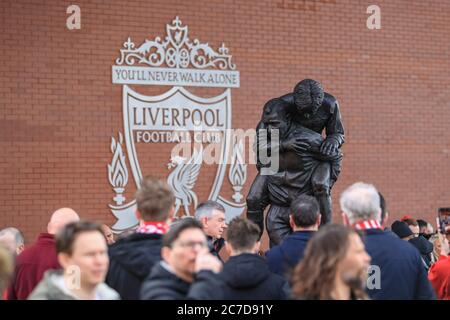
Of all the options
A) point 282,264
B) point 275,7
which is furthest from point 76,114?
point 282,264

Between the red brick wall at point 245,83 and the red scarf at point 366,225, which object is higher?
the red brick wall at point 245,83

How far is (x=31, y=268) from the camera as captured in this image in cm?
586

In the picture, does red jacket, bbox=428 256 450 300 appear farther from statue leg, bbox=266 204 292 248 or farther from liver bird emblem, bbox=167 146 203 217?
liver bird emblem, bbox=167 146 203 217

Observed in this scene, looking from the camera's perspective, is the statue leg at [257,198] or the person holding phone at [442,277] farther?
the statue leg at [257,198]

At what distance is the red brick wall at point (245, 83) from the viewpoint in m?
10.8

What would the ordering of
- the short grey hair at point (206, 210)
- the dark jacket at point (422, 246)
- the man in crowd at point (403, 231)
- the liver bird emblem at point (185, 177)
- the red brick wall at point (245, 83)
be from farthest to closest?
the liver bird emblem at point (185, 177) < the red brick wall at point (245, 83) < the man in crowd at point (403, 231) < the dark jacket at point (422, 246) < the short grey hair at point (206, 210)

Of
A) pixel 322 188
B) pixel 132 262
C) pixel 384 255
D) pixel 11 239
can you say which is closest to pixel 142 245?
pixel 132 262

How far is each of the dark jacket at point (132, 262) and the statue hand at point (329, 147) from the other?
141 inches

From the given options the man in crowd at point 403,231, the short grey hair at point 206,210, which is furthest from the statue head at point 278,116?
the man in crowd at point 403,231

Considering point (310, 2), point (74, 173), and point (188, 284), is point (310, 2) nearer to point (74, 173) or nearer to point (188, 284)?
point (74, 173)

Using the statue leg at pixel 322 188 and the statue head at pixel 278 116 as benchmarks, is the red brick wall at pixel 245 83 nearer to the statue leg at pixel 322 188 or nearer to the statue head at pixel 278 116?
the statue head at pixel 278 116

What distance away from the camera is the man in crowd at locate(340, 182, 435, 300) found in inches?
203

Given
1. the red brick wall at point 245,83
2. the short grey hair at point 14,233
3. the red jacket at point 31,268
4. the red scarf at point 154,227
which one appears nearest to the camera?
the red scarf at point 154,227

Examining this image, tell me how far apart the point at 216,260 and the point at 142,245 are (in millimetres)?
823
